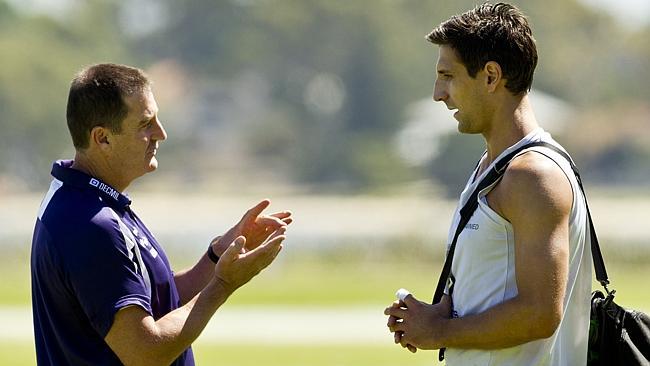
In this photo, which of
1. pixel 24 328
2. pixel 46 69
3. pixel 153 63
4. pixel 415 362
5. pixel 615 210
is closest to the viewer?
pixel 415 362

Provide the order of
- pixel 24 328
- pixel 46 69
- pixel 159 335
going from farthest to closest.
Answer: pixel 46 69 → pixel 24 328 → pixel 159 335

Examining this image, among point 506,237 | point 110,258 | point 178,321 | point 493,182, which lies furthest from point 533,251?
point 110,258

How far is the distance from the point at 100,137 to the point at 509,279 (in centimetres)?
184

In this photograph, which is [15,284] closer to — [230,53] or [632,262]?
[632,262]

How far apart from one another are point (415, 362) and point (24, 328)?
24.8 ft

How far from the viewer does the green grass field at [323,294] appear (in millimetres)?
15852

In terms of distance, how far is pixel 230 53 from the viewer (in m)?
111

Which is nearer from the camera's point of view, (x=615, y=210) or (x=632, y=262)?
(x=632, y=262)

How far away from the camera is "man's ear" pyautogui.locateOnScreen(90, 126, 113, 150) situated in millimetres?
5797

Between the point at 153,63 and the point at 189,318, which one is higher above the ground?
the point at 153,63

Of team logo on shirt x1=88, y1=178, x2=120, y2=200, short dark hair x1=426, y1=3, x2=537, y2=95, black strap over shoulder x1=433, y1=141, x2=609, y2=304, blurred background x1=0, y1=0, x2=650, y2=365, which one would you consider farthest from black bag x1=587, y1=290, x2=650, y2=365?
blurred background x1=0, y1=0, x2=650, y2=365

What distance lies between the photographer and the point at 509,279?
527 centimetres

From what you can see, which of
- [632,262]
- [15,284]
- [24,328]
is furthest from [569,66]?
[24,328]

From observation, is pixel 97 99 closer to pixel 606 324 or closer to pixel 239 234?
pixel 239 234
